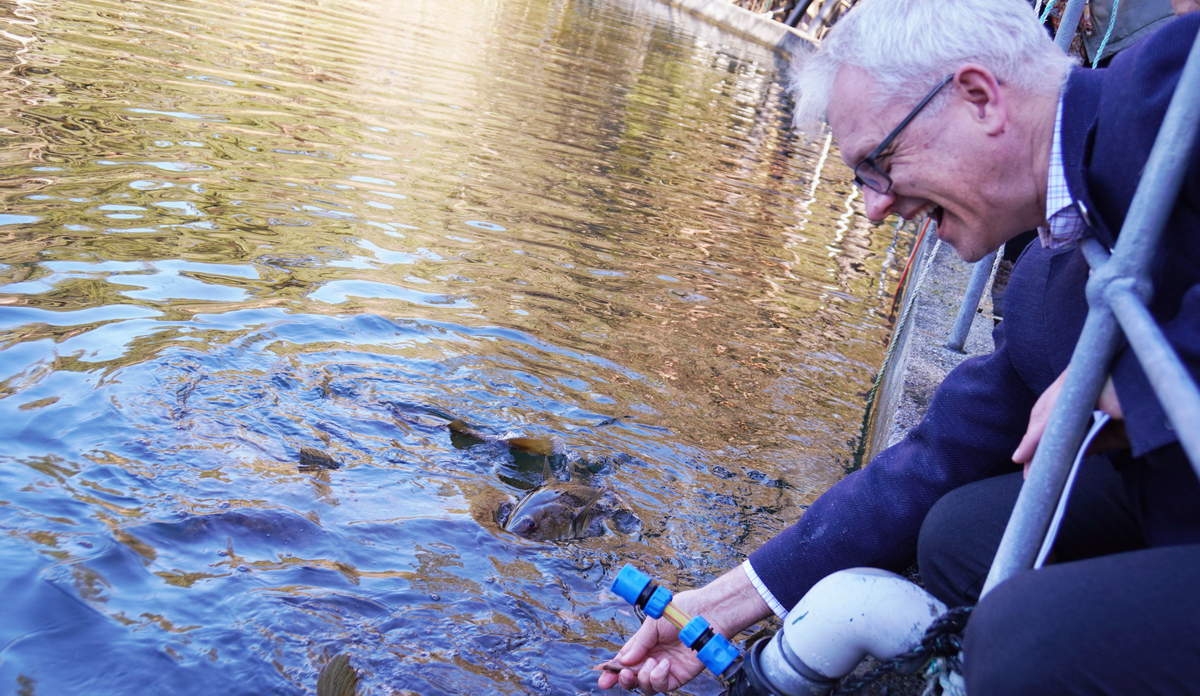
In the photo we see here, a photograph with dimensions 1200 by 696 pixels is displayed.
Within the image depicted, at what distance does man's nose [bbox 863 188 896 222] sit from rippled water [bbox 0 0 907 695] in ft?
4.45

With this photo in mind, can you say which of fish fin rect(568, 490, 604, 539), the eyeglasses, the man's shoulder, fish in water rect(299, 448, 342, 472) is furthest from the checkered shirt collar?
fish in water rect(299, 448, 342, 472)

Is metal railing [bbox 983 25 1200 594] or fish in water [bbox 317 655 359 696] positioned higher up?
metal railing [bbox 983 25 1200 594]

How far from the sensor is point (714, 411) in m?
4.46

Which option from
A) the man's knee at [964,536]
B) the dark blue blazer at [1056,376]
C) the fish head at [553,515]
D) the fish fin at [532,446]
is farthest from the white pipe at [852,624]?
the fish fin at [532,446]

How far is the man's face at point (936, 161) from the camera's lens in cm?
172

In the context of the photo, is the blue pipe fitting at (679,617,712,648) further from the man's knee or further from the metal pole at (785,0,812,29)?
the metal pole at (785,0,812,29)

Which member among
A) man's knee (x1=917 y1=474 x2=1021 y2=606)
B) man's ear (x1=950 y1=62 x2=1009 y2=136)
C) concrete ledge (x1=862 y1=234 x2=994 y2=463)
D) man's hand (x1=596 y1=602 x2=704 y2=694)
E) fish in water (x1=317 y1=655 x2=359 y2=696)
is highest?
man's ear (x1=950 y1=62 x2=1009 y2=136)

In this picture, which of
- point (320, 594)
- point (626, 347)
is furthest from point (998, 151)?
point (626, 347)

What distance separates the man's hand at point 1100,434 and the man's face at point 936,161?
0.41 metres

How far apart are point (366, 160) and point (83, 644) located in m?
5.44

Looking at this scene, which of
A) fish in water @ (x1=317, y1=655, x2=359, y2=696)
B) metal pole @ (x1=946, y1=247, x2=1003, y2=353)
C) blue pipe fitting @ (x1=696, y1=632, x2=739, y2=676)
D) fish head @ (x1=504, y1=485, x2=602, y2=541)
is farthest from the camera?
metal pole @ (x1=946, y1=247, x2=1003, y2=353)

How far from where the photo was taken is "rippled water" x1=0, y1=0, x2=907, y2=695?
263 cm

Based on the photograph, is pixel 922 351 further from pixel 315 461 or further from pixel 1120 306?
pixel 1120 306

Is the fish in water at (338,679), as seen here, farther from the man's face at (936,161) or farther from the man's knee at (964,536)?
the man's face at (936,161)
